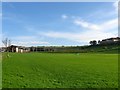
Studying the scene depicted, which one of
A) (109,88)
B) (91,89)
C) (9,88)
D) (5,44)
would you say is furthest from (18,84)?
(5,44)

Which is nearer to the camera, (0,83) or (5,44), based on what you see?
(0,83)

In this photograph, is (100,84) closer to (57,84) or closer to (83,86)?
(83,86)

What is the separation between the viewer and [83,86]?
19.3m

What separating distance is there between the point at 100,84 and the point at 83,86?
5.78 ft

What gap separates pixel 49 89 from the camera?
17.8 metres

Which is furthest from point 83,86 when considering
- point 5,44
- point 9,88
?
point 5,44

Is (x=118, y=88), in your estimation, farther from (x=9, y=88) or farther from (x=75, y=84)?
(x=9, y=88)

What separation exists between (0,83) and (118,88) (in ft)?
30.7

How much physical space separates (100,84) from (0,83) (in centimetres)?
816

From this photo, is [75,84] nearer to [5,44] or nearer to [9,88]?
[9,88]

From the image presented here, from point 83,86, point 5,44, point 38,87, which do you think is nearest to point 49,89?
point 38,87

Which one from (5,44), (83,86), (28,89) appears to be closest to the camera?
(28,89)

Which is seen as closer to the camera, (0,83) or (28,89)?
(28,89)

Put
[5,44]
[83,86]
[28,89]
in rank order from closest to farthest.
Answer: [28,89], [83,86], [5,44]
